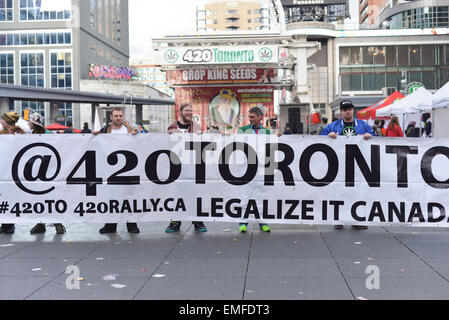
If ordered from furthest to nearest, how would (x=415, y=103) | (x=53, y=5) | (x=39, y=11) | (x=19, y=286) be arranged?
(x=53, y=5) < (x=39, y=11) < (x=415, y=103) < (x=19, y=286)

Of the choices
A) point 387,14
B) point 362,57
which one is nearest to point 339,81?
point 362,57

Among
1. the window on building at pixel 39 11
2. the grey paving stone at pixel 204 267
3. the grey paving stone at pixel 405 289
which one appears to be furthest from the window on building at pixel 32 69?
the grey paving stone at pixel 405 289

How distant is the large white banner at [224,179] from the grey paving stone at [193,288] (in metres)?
2.28

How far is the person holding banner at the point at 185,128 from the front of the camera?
25.7 ft

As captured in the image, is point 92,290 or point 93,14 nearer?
point 92,290

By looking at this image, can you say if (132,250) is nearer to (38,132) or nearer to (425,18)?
(38,132)

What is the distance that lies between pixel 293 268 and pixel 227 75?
2886cm

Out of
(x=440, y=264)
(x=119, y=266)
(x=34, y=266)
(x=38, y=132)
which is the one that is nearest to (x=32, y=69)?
(x=38, y=132)

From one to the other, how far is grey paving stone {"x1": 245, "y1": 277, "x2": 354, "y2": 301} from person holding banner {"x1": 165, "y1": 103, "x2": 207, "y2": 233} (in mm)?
2718

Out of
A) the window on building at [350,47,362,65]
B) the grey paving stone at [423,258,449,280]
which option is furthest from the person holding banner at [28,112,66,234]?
the window on building at [350,47,362,65]

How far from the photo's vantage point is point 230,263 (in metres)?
5.89

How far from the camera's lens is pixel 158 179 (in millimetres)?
7598

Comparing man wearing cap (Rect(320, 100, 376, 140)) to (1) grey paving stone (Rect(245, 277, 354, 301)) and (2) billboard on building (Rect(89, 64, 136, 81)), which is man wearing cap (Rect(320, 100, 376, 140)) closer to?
(1) grey paving stone (Rect(245, 277, 354, 301))
